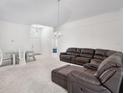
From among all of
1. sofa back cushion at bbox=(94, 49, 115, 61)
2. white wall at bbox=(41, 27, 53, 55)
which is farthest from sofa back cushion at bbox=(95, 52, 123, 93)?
white wall at bbox=(41, 27, 53, 55)

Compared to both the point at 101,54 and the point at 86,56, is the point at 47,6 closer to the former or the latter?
the point at 86,56

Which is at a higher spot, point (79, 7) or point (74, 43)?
point (79, 7)

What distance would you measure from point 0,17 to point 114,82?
5.78 m

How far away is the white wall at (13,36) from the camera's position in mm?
5171

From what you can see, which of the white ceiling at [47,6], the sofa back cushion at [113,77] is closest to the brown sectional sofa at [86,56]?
the white ceiling at [47,6]

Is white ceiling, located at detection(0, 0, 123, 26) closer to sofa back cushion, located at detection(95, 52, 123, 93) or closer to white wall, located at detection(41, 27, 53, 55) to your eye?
white wall, located at detection(41, 27, 53, 55)

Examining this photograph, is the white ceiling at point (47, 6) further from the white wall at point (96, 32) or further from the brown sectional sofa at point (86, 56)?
the brown sectional sofa at point (86, 56)

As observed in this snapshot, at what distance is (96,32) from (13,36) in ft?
16.8

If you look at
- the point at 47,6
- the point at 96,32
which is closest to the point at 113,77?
the point at 96,32

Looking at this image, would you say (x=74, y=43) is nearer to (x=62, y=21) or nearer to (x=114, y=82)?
(x=62, y=21)

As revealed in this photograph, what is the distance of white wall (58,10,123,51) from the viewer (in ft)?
14.0

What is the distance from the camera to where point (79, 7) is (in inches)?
181

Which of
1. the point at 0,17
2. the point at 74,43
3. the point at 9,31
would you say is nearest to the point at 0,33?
the point at 9,31

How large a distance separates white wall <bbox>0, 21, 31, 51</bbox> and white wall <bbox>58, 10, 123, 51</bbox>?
2.81 metres
